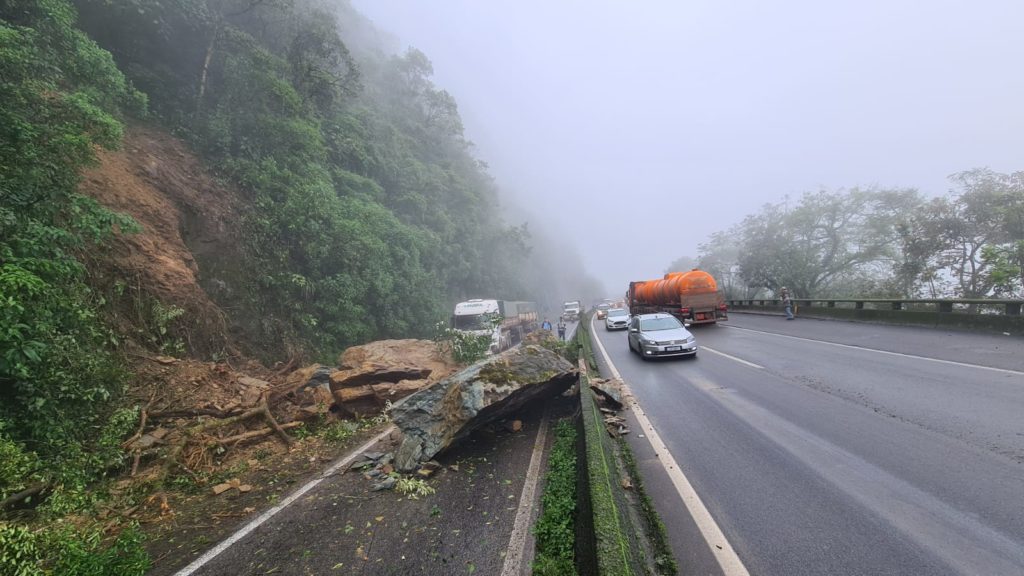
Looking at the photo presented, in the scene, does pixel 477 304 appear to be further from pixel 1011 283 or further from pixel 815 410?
pixel 1011 283

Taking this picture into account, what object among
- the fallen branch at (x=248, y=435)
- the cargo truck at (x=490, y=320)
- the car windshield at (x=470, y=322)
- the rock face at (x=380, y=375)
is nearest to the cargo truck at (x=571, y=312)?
the cargo truck at (x=490, y=320)

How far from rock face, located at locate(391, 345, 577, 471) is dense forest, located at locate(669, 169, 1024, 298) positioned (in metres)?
21.7

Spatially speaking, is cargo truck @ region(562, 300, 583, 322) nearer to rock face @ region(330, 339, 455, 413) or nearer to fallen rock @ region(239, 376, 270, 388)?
rock face @ region(330, 339, 455, 413)

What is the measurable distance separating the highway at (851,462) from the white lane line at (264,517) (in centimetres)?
444

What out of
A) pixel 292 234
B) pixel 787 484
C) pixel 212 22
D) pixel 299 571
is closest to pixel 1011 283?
pixel 787 484

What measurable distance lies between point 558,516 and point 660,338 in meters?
9.27

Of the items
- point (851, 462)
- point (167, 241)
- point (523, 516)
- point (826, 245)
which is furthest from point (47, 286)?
point (826, 245)

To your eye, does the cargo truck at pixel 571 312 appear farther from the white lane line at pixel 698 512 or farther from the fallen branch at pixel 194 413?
the white lane line at pixel 698 512

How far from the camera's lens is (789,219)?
1409 inches

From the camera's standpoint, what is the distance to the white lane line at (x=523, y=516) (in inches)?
133

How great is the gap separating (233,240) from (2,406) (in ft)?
29.2

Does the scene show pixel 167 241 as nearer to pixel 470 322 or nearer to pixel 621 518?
pixel 470 322

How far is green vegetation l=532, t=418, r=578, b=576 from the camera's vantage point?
3121 mm

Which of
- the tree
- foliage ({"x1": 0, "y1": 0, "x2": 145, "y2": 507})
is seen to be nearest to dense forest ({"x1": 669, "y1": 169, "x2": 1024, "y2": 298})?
the tree
